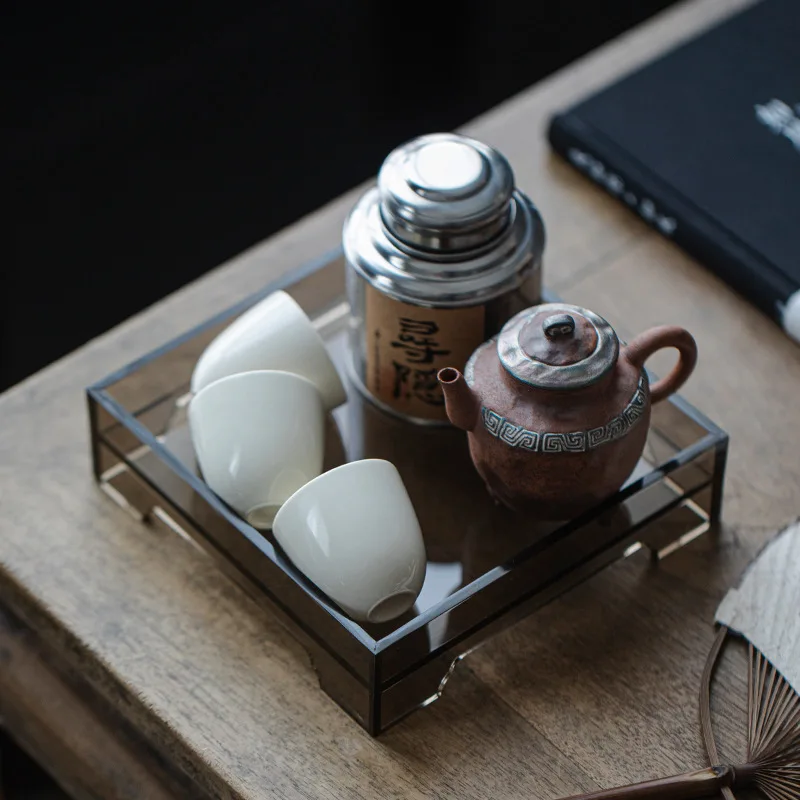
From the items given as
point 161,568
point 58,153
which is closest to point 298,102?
point 58,153

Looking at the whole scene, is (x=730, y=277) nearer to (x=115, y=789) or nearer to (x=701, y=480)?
(x=701, y=480)

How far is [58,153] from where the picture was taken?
1.36 metres

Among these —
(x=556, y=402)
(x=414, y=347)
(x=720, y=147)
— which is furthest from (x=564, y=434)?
(x=720, y=147)

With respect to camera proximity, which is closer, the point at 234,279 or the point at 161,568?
the point at 161,568

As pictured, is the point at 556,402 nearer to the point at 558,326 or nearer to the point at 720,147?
the point at 558,326

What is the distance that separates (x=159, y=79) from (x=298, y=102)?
0.55 feet

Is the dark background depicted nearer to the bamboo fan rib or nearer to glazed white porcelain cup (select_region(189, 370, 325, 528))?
glazed white porcelain cup (select_region(189, 370, 325, 528))

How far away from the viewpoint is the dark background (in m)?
1.32

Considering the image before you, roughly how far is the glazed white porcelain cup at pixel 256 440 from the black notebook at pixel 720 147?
11.9 inches

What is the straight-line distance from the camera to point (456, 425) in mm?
623

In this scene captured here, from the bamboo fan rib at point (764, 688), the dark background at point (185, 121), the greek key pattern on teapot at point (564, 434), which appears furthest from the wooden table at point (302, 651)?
the dark background at point (185, 121)

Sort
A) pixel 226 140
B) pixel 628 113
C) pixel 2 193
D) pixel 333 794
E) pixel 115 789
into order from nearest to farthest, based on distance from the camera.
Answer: pixel 333 794, pixel 115 789, pixel 628 113, pixel 2 193, pixel 226 140

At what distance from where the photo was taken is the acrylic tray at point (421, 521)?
2.05 ft

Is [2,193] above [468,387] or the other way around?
the other way around
